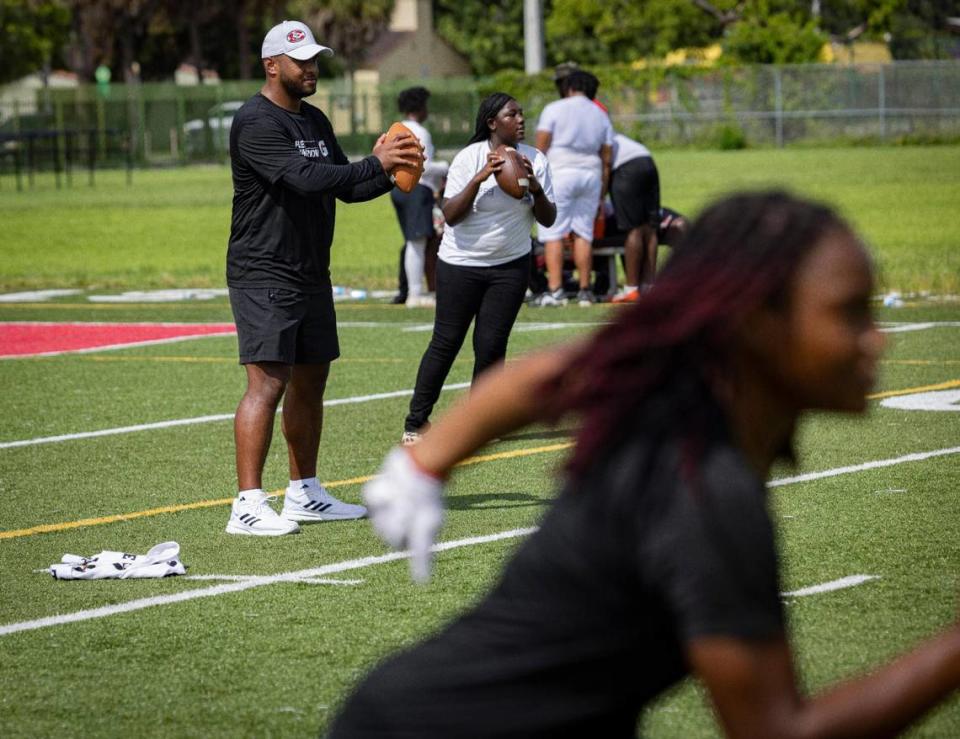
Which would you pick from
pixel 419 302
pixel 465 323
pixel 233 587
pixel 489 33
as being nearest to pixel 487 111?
pixel 465 323

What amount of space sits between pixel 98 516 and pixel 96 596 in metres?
1.65

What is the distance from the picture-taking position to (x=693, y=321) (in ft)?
8.00

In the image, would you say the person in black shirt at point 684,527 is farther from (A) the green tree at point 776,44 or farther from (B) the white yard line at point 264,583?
(A) the green tree at point 776,44

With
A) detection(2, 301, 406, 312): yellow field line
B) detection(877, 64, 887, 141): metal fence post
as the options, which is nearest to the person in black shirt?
detection(2, 301, 406, 312): yellow field line

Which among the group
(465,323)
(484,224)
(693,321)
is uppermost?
(693,321)

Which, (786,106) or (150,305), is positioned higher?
A: (786,106)

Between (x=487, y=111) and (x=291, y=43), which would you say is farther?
(x=487, y=111)

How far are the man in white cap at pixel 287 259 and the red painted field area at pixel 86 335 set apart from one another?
24.6 feet

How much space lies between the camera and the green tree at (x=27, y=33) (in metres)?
67.9

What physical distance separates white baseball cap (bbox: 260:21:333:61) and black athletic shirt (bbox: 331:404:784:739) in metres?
5.62

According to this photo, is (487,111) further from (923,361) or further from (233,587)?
(923,361)

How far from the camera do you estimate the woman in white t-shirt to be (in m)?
9.76

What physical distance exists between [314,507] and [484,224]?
241 cm

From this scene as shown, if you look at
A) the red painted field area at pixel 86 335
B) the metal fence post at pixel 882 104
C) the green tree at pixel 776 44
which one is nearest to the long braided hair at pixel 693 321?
the red painted field area at pixel 86 335
